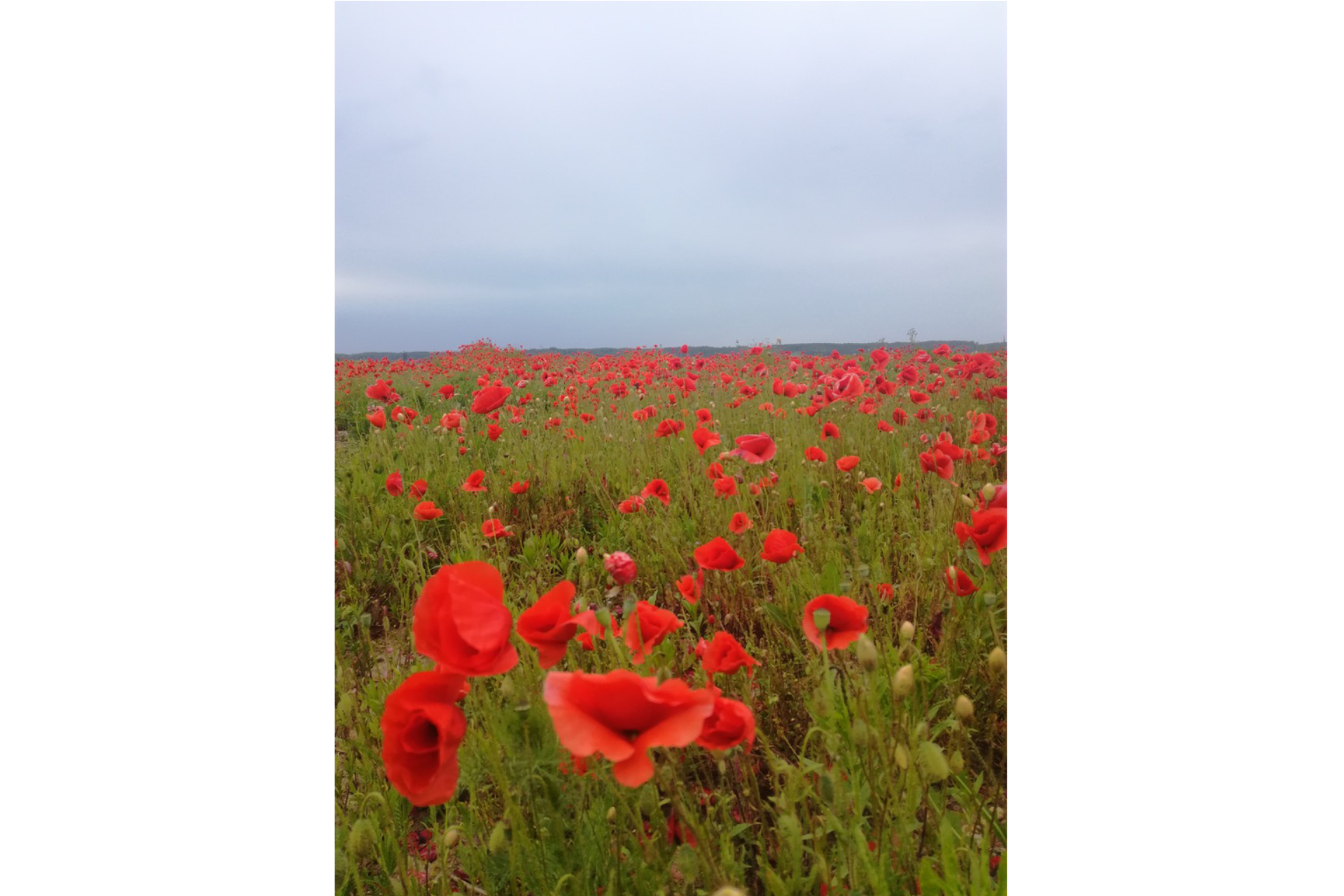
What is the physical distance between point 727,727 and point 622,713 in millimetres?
188

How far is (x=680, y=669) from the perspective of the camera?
1.55m

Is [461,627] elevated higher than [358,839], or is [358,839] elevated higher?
[461,627]

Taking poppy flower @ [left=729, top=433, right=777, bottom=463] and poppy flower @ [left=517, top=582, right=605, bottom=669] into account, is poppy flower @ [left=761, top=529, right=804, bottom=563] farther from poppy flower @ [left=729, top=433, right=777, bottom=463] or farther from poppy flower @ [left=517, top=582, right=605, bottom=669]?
poppy flower @ [left=517, top=582, right=605, bottom=669]

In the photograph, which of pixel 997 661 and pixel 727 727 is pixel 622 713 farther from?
pixel 997 661

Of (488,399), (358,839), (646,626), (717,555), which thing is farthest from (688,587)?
(488,399)

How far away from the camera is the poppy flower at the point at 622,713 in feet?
1.83

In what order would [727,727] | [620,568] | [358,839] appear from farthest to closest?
1. [620,568]
2. [358,839]
3. [727,727]

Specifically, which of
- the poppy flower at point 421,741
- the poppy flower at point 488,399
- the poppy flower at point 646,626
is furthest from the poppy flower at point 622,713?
the poppy flower at point 488,399

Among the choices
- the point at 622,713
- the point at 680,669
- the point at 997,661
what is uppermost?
the point at 622,713

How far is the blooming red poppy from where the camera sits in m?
0.72

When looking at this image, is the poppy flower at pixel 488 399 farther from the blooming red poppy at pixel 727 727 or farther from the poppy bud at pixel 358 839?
the blooming red poppy at pixel 727 727

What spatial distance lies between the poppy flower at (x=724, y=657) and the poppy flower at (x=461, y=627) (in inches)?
13.6
